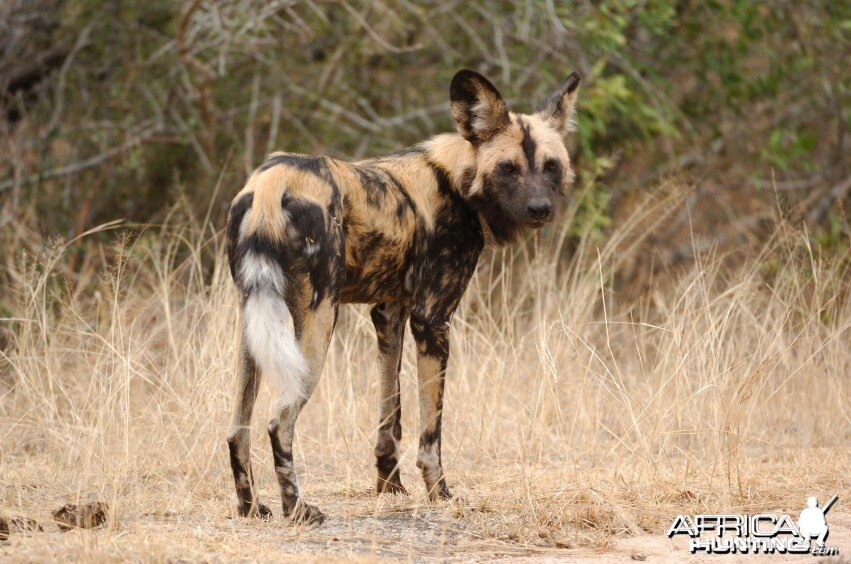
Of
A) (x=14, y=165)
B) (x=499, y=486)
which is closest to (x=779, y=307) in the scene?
(x=499, y=486)

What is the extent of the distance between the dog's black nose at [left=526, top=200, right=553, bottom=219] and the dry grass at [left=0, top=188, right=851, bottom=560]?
35 centimetres

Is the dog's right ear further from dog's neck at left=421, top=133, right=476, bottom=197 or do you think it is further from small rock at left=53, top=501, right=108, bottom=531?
small rock at left=53, top=501, right=108, bottom=531

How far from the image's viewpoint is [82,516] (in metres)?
3.78

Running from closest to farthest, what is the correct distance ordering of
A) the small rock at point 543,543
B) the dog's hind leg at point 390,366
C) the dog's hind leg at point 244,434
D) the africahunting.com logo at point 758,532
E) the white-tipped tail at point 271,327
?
1. the white-tipped tail at point 271,327
2. the africahunting.com logo at point 758,532
3. the small rock at point 543,543
4. the dog's hind leg at point 244,434
5. the dog's hind leg at point 390,366

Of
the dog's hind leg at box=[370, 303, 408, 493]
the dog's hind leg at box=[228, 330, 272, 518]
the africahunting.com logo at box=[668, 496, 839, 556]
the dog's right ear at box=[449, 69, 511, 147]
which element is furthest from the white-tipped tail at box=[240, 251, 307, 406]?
the africahunting.com logo at box=[668, 496, 839, 556]

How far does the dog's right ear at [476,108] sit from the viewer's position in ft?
14.6

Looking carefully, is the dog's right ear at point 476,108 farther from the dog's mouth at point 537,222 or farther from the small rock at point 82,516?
the small rock at point 82,516

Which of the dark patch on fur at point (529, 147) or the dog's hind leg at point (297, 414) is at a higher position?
the dark patch on fur at point (529, 147)

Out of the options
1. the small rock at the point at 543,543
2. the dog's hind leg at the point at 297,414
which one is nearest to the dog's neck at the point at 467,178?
the dog's hind leg at the point at 297,414

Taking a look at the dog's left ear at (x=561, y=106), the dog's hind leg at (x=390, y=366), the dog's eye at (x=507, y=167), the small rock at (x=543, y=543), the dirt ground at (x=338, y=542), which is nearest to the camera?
the dirt ground at (x=338, y=542)

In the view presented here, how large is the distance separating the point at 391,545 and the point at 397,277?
3.64 ft

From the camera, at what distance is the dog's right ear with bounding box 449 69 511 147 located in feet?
14.6

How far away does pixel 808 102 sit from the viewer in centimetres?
1025

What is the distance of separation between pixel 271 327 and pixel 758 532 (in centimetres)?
187
